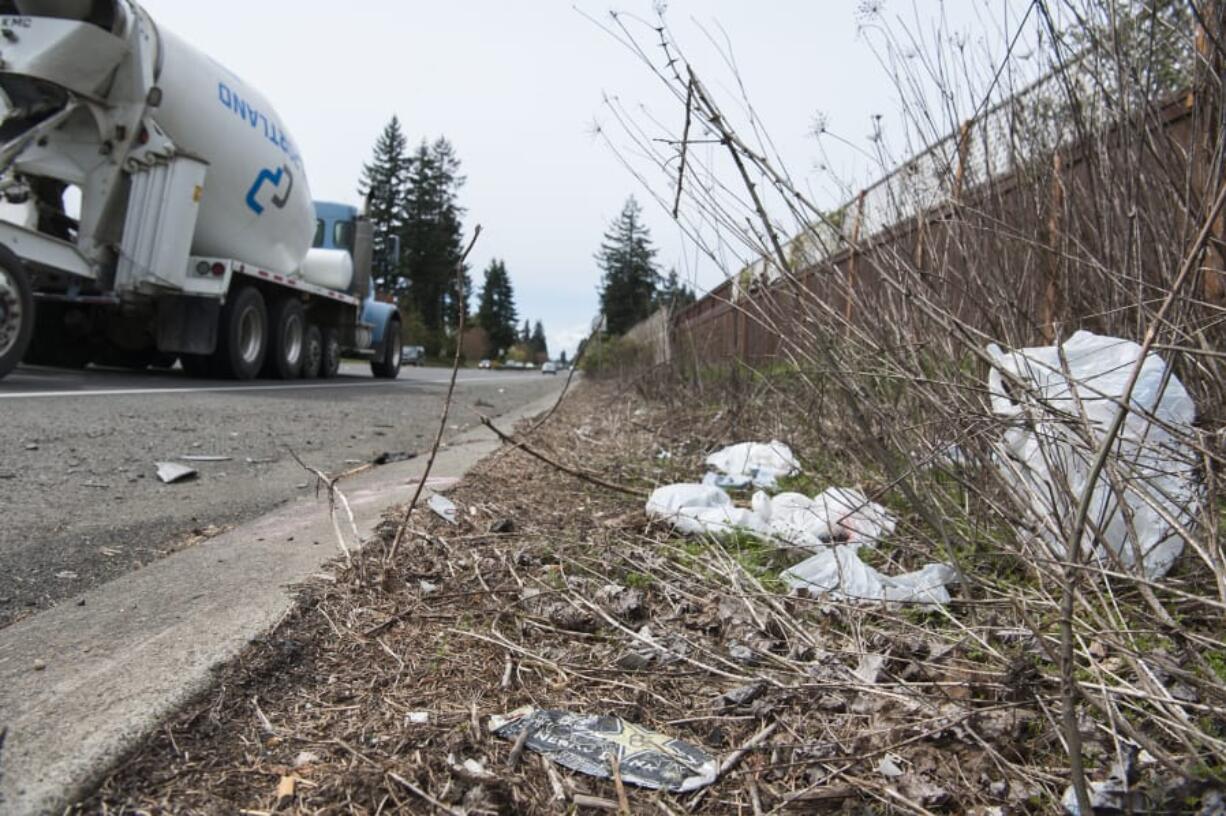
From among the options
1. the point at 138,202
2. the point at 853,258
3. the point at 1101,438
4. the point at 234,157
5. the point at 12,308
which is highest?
the point at 234,157

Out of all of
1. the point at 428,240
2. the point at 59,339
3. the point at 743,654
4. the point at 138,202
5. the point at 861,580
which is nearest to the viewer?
the point at 743,654

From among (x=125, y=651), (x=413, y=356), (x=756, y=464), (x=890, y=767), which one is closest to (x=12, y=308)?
(x=756, y=464)

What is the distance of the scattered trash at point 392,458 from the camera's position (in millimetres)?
4294

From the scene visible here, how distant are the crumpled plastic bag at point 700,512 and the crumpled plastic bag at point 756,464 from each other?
1.97 feet

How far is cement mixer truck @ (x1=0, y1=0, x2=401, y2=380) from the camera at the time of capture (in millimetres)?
6668

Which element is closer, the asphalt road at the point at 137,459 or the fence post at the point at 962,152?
the fence post at the point at 962,152

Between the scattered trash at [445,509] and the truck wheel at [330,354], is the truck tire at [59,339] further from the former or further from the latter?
the scattered trash at [445,509]

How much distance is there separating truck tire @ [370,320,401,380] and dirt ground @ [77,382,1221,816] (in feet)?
43.1

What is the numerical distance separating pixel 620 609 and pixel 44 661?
3.54ft

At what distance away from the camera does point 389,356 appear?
48.8ft

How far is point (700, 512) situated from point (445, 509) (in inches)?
33.0

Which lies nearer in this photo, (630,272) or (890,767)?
(890,767)

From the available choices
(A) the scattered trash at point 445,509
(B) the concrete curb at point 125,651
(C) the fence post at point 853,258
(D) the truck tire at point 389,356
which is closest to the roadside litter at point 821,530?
(C) the fence post at point 853,258

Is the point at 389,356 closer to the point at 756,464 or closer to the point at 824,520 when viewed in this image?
the point at 756,464
